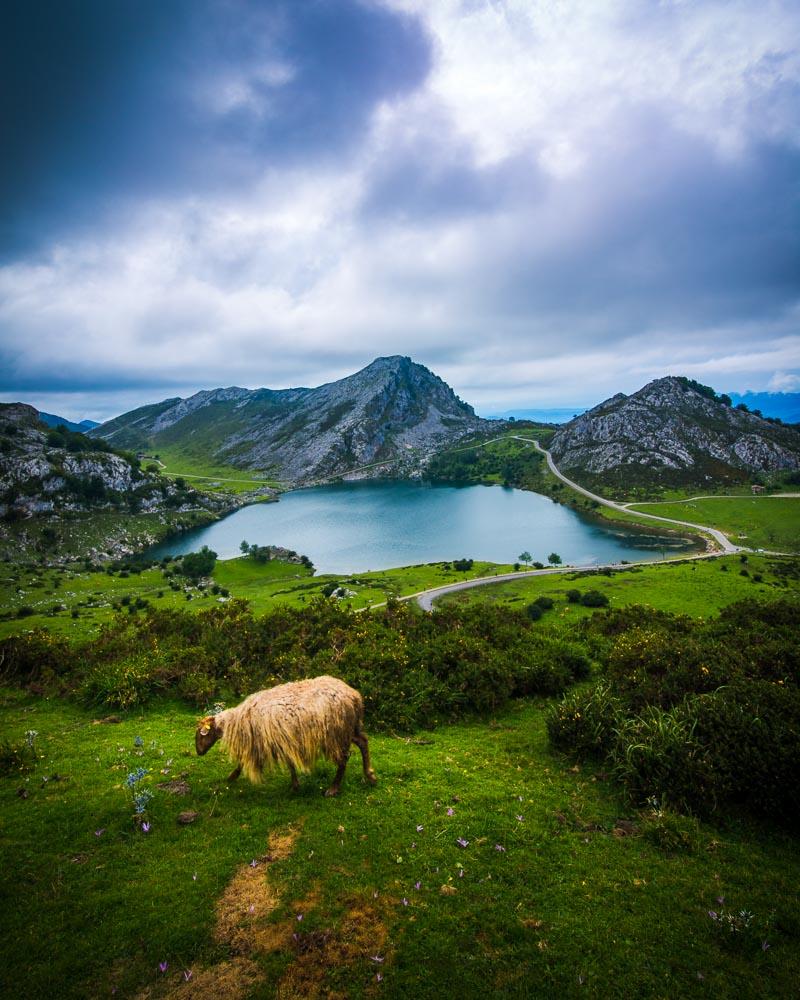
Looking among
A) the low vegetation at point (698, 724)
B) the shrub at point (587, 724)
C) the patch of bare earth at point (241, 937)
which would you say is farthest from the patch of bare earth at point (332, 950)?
the shrub at point (587, 724)

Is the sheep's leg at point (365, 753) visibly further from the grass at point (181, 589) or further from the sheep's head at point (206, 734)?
Result: the grass at point (181, 589)

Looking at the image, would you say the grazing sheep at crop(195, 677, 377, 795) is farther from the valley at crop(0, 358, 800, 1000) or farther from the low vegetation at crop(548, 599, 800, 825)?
the low vegetation at crop(548, 599, 800, 825)

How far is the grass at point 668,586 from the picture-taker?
63.0 meters

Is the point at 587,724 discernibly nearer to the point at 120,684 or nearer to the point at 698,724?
the point at 698,724

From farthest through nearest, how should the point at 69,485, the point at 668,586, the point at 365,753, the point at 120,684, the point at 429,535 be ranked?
the point at 69,485 < the point at 429,535 < the point at 668,586 < the point at 120,684 < the point at 365,753

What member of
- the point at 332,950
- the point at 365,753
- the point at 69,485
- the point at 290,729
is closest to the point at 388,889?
the point at 332,950

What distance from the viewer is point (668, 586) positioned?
7138 centimetres

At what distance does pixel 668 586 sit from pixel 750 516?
94.1m

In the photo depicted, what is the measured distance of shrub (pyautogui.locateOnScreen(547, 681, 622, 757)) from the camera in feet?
50.7

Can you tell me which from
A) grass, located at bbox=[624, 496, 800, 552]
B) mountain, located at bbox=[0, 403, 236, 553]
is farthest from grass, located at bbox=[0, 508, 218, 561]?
grass, located at bbox=[624, 496, 800, 552]

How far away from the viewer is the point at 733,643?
21.2 metres

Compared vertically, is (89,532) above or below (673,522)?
below

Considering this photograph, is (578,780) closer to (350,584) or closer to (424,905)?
(424,905)

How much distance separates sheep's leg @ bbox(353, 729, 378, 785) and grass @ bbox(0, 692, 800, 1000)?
0.42 metres
